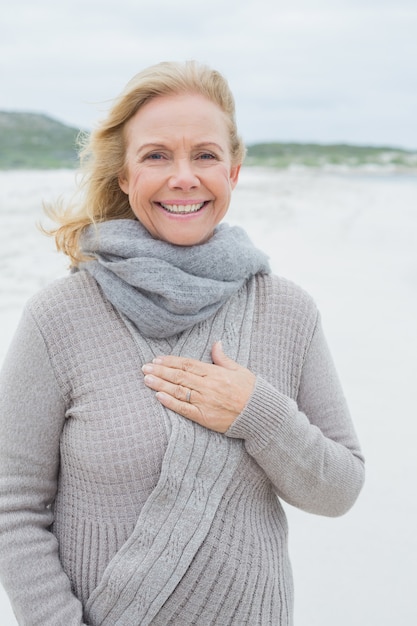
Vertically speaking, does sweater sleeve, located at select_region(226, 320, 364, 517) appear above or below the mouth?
below

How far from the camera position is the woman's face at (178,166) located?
54.8 inches

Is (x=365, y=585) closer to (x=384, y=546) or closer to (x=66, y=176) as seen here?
(x=384, y=546)

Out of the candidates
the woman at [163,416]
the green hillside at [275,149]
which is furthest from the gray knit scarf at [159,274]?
the green hillside at [275,149]

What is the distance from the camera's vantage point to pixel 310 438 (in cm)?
140

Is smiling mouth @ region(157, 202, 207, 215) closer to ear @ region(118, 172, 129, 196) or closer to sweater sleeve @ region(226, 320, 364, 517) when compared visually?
ear @ region(118, 172, 129, 196)

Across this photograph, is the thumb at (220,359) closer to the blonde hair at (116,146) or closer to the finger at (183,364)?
the finger at (183,364)

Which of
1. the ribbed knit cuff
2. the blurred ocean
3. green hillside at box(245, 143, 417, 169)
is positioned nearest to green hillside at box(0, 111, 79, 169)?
green hillside at box(245, 143, 417, 169)

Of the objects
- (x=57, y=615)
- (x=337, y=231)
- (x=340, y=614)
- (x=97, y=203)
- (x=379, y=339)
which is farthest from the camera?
(x=337, y=231)

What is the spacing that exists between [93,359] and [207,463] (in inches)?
11.3

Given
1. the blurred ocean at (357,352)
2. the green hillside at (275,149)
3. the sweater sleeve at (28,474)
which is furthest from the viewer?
the green hillside at (275,149)

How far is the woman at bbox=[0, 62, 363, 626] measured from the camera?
1327 millimetres

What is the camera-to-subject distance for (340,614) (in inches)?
88.4

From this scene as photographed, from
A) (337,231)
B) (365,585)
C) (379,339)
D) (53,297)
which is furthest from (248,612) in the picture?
(337,231)

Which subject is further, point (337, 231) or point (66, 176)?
point (66, 176)
